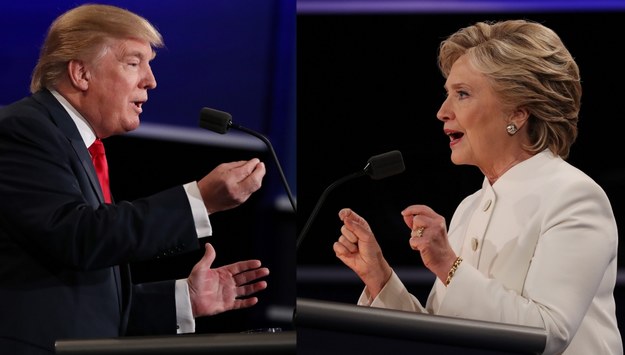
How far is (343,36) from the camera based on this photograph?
1.94 m

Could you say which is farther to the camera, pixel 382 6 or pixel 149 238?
pixel 382 6

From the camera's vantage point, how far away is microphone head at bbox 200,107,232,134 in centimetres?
220

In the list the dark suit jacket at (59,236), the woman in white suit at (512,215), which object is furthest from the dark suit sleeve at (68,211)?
the woman in white suit at (512,215)

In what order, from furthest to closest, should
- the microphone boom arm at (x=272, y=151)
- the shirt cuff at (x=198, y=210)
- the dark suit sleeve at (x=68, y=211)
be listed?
the microphone boom arm at (x=272, y=151) → the shirt cuff at (x=198, y=210) → the dark suit sleeve at (x=68, y=211)

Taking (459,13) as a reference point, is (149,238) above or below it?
below

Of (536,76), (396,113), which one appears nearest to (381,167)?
(396,113)

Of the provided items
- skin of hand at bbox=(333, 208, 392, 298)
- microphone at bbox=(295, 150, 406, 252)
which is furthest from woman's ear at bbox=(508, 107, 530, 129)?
A: skin of hand at bbox=(333, 208, 392, 298)

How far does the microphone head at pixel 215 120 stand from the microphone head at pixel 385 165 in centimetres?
47

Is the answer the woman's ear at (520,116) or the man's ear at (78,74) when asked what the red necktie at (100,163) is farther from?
the woman's ear at (520,116)

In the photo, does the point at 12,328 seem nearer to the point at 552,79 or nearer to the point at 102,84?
the point at 102,84

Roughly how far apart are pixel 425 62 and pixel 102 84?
0.77m

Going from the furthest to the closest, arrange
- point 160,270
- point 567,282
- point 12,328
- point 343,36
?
point 160,270
point 343,36
point 12,328
point 567,282

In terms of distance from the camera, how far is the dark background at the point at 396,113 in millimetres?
1901

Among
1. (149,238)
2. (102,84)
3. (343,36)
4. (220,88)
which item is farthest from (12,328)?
(343,36)
